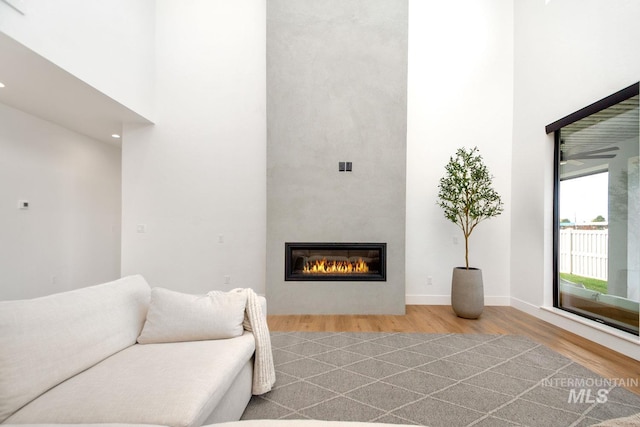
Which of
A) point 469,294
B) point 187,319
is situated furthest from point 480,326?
point 187,319

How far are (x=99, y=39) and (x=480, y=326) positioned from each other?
5.31m

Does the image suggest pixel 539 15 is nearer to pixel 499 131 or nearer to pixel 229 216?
pixel 499 131

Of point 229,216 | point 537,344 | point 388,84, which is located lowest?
point 537,344

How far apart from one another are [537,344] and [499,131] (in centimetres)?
290

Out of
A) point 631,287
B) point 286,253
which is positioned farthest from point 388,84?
point 631,287

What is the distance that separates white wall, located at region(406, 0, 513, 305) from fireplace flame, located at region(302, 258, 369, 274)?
0.82m

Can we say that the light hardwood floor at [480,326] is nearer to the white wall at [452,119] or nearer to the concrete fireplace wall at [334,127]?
the concrete fireplace wall at [334,127]

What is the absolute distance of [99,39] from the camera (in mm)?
3297

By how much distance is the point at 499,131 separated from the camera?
434cm

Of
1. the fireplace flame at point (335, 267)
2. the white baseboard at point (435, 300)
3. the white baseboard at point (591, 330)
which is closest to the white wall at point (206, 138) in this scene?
the fireplace flame at point (335, 267)

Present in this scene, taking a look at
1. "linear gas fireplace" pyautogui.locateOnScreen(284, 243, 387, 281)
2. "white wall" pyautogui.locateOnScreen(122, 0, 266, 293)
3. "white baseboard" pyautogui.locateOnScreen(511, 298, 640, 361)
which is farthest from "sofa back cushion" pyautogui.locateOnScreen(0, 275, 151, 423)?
"white baseboard" pyautogui.locateOnScreen(511, 298, 640, 361)

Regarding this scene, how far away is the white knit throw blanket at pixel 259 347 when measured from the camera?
192 cm

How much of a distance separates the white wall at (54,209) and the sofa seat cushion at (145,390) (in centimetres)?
371

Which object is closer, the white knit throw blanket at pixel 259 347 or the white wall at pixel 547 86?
the white knit throw blanket at pixel 259 347
